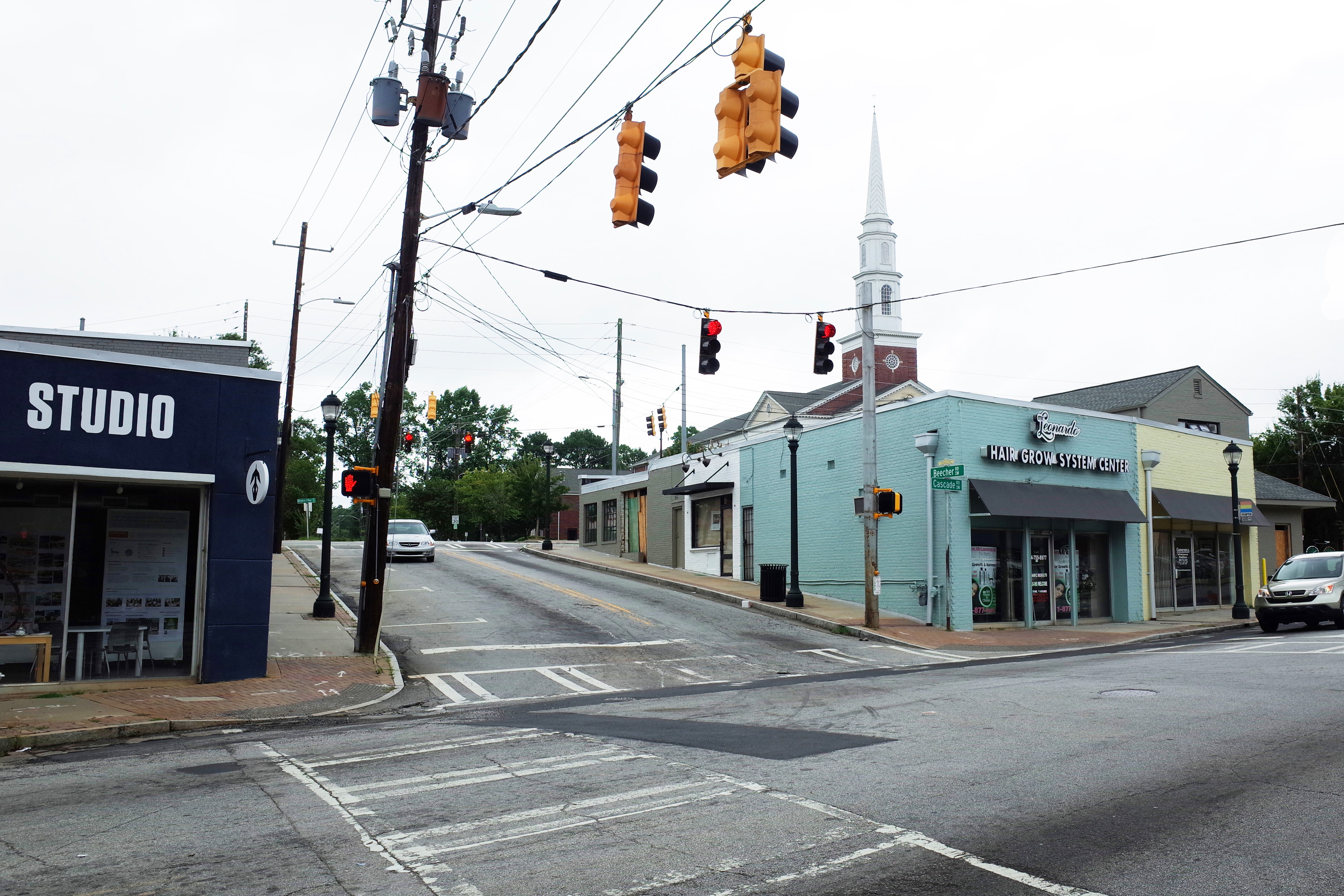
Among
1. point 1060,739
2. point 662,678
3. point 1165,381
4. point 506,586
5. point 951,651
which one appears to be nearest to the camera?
point 1060,739

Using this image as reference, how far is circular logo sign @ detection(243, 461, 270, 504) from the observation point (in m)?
14.6

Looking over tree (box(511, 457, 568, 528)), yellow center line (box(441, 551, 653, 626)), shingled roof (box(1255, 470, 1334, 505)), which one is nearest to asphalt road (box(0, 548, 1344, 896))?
yellow center line (box(441, 551, 653, 626))

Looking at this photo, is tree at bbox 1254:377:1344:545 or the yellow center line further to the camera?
tree at bbox 1254:377:1344:545

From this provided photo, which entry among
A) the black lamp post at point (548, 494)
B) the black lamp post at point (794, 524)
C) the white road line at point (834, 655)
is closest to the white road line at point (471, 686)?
the white road line at point (834, 655)

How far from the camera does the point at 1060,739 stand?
28.7 feet

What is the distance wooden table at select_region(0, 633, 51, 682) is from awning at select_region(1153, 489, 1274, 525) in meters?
26.4

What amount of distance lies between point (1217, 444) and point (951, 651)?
1753 centimetres

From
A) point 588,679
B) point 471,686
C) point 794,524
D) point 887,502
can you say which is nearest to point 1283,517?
point 794,524

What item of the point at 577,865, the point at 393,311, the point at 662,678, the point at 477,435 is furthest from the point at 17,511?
the point at 477,435

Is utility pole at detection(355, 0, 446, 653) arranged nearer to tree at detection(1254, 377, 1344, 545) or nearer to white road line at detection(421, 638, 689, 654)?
white road line at detection(421, 638, 689, 654)

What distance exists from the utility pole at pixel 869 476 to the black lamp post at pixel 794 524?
2402mm

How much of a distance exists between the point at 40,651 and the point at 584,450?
10680 centimetres

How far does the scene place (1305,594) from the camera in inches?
851

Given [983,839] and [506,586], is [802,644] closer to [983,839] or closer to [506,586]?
[506,586]
